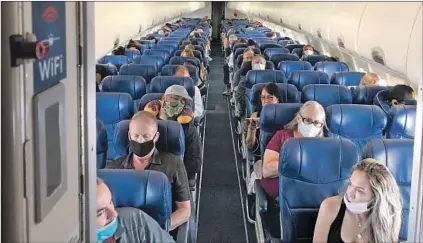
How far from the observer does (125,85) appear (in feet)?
23.1

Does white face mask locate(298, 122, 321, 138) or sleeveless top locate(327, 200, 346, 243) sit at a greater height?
white face mask locate(298, 122, 321, 138)

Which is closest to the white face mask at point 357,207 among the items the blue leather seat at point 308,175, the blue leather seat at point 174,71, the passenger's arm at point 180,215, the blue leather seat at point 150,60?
the blue leather seat at point 308,175

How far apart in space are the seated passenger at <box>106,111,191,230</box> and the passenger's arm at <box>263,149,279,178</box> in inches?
29.4

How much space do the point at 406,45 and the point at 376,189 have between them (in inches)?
114

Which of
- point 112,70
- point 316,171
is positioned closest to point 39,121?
point 316,171

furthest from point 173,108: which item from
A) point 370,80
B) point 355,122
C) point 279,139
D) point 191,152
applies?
point 370,80

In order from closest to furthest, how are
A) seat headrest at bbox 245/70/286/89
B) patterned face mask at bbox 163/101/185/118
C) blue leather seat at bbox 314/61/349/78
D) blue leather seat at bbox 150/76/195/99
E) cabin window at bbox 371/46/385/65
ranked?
patterned face mask at bbox 163/101/185/118 → cabin window at bbox 371/46/385/65 → blue leather seat at bbox 150/76/195/99 → seat headrest at bbox 245/70/286/89 → blue leather seat at bbox 314/61/349/78

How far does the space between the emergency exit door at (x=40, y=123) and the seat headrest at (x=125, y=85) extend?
17.4 feet

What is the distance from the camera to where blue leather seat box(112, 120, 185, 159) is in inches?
177

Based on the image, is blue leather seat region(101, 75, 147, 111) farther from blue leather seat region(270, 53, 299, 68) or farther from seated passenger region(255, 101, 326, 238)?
blue leather seat region(270, 53, 299, 68)

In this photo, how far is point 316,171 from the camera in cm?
375

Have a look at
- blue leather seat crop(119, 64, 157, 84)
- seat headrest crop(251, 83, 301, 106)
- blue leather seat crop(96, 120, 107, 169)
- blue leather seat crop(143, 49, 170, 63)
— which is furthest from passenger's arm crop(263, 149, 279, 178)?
blue leather seat crop(143, 49, 170, 63)

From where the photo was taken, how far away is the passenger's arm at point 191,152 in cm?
499

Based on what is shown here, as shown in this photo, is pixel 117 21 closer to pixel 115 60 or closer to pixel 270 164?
pixel 115 60
